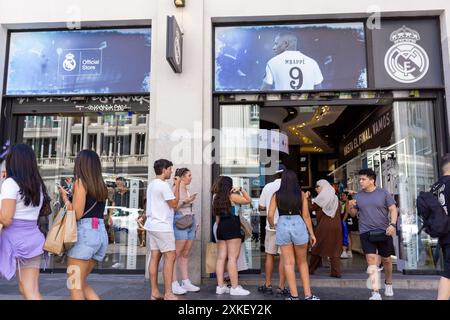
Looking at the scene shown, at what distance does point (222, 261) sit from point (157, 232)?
106 centimetres

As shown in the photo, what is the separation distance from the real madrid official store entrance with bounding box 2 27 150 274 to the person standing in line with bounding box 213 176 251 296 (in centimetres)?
211

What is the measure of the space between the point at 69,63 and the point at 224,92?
2.85 m

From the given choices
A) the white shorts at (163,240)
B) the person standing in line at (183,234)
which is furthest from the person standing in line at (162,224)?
the person standing in line at (183,234)

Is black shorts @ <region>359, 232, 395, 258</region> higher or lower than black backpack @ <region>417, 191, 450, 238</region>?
lower

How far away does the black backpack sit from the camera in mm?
4047

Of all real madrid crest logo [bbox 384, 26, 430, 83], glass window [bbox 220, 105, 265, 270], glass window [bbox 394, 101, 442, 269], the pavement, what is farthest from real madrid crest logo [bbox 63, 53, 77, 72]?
glass window [bbox 394, 101, 442, 269]

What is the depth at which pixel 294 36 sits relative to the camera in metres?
7.04

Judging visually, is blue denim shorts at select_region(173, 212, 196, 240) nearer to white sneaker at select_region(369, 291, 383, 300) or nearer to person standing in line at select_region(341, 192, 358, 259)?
white sneaker at select_region(369, 291, 383, 300)

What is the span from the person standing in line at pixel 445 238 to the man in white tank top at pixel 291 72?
9.91 feet

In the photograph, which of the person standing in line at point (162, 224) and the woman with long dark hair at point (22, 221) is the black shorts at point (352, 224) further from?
the woman with long dark hair at point (22, 221)

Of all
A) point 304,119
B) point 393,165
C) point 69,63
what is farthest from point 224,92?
point 304,119

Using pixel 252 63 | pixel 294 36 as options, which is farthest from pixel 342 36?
pixel 252 63

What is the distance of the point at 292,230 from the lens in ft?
16.1

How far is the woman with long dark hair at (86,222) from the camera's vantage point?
12.1 feet
